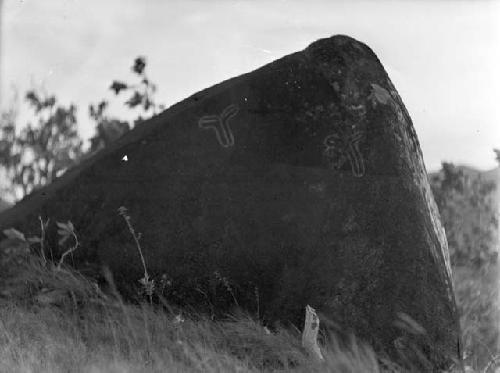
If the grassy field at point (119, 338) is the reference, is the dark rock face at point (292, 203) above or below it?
above

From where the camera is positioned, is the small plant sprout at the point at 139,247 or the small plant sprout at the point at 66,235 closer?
the small plant sprout at the point at 139,247

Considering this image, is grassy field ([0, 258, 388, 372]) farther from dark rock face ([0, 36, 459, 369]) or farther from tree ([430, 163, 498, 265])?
tree ([430, 163, 498, 265])

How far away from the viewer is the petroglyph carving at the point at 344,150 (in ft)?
19.3

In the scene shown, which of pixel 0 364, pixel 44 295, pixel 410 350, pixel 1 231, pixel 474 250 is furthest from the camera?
pixel 474 250

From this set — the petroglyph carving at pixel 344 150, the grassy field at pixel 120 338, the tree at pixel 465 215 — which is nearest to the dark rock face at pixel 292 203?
the petroglyph carving at pixel 344 150

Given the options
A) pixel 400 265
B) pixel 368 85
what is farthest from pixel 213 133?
pixel 400 265

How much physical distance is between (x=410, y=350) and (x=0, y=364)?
2.71 m

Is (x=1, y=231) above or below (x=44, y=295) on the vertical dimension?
above

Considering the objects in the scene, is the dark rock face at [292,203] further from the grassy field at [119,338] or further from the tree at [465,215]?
the tree at [465,215]

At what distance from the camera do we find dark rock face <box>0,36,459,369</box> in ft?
18.4

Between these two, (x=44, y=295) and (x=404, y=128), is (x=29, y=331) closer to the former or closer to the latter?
(x=44, y=295)

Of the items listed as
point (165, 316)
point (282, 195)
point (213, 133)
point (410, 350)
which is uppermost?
point (213, 133)

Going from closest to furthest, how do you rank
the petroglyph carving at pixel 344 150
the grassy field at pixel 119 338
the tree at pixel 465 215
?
the grassy field at pixel 119 338
the petroglyph carving at pixel 344 150
the tree at pixel 465 215

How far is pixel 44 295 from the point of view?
20.8 feet
